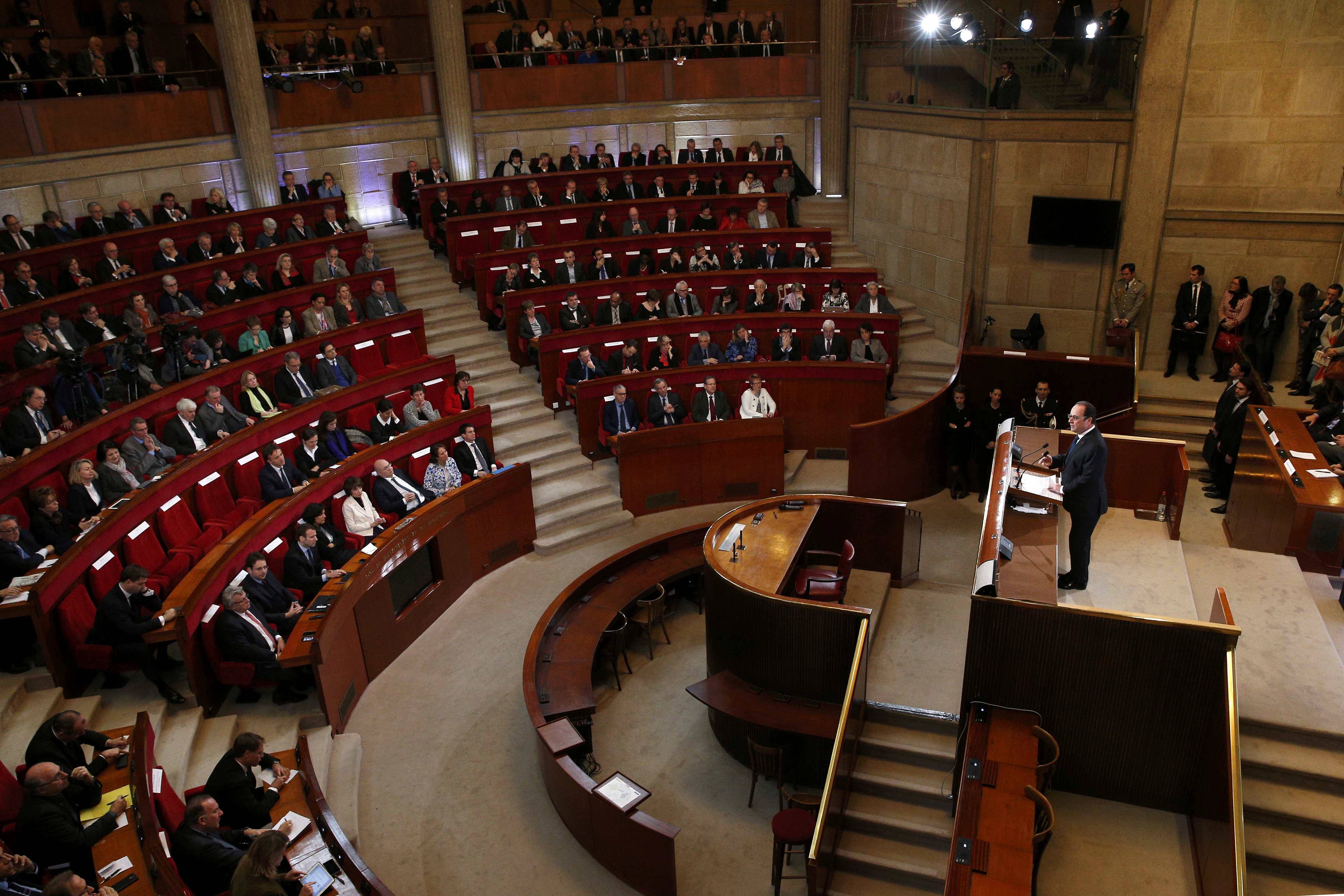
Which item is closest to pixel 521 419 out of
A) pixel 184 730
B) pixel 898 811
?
pixel 184 730

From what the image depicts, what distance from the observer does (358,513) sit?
8.07m

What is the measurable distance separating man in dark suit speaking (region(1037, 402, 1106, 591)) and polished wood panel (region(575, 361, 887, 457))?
13.9ft

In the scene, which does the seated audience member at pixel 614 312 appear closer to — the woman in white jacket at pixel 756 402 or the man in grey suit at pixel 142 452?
the woman in white jacket at pixel 756 402

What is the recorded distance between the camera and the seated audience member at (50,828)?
4457 millimetres

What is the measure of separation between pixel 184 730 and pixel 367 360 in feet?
16.7

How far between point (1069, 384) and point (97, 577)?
31.2 ft

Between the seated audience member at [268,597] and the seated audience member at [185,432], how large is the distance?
1662mm

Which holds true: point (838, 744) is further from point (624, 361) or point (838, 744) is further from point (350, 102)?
point (350, 102)

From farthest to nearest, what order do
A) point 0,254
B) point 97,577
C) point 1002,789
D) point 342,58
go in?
point 342,58, point 0,254, point 97,577, point 1002,789

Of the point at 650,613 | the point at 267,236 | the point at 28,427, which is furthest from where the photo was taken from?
the point at 267,236

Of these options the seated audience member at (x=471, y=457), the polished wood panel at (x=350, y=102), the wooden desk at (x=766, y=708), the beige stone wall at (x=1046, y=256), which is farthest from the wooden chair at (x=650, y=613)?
the polished wood panel at (x=350, y=102)

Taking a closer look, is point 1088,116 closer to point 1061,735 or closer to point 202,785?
point 1061,735

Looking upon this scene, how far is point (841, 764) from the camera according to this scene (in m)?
5.95

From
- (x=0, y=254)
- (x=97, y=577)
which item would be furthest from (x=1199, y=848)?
(x=0, y=254)
